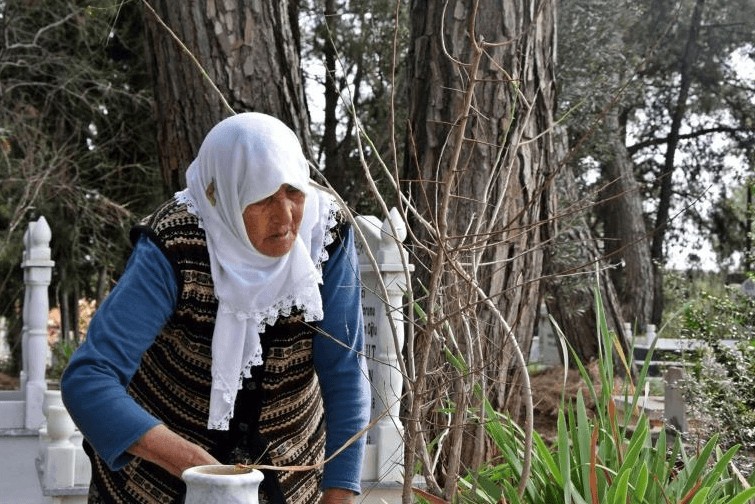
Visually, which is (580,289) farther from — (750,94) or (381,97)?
(750,94)

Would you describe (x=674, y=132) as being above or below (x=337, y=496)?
above

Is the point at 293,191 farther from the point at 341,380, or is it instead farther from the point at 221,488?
the point at 221,488

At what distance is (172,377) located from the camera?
235 centimetres

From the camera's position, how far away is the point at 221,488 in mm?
1460

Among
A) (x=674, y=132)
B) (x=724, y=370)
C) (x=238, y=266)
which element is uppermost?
(x=674, y=132)

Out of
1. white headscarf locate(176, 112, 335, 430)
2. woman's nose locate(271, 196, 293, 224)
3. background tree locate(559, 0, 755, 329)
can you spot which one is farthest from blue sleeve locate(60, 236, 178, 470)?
background tree locate(559, 0, 755, 329)

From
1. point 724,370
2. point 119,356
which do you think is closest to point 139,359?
point 119,356

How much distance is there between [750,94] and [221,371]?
82.7 feet

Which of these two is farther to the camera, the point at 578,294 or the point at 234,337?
the point at 578,294

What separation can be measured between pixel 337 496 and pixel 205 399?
1.14 ft

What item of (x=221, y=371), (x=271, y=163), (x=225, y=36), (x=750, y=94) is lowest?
(x=221, y=371)

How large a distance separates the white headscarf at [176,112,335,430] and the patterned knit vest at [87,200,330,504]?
0.04m

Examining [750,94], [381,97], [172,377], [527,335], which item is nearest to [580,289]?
[381,97]

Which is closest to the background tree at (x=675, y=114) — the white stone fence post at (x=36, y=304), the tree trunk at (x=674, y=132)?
the tree trunk at (x=674, y=132)
